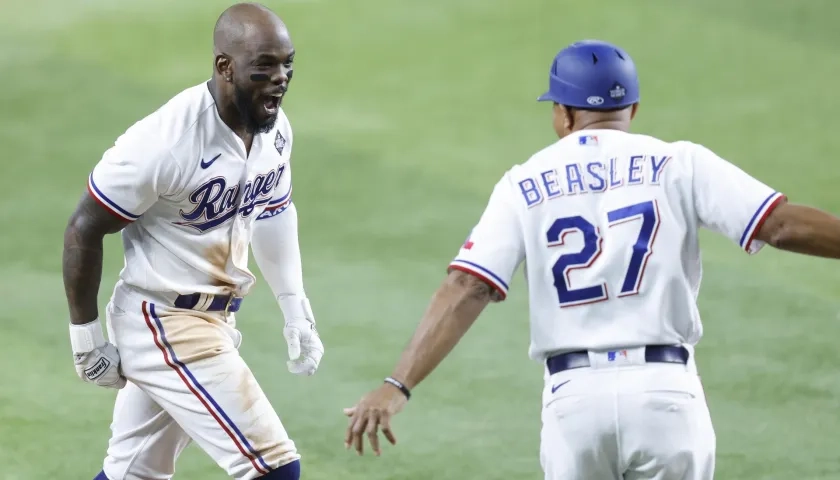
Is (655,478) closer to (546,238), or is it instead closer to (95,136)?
(546,238)

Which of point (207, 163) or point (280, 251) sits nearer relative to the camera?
point (207, 163)

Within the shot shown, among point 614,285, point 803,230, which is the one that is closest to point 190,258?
point 614,285

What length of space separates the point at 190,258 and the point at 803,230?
Result: 2194 millimetres

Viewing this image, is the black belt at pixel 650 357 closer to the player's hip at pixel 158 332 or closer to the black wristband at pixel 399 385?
the black wristband at pixel 399 385

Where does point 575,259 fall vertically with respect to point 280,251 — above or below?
below

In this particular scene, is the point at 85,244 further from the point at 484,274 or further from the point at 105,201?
the point at 484,274

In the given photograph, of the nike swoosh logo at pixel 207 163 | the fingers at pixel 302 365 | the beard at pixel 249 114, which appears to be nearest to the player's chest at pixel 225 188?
the nike swoosh logo at pixel 207 163

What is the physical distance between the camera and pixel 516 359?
25.1ft

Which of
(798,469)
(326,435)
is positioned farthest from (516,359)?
(798,469)

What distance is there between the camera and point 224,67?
4781 millimetres

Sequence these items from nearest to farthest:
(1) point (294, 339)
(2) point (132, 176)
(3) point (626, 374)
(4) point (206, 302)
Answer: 1. (3) point (626, 374)
2. (2) point (132, 176)
3. (4) point (206, 302)
4. (1) point (294, 339)

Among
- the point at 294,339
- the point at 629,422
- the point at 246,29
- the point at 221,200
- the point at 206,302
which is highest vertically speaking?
the point at 246,29

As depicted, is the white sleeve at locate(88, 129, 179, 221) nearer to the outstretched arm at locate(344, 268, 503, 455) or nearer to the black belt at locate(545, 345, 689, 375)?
the outstretched arm at locate(344, 268, 503, 455)

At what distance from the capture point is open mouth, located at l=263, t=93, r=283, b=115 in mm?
4775
